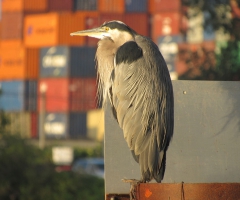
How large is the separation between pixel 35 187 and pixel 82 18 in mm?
37088

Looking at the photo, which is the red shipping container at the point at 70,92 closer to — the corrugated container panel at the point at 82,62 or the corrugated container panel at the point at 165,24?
the corrugated container panel at the point at 82,62

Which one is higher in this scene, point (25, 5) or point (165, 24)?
point (25, 5)

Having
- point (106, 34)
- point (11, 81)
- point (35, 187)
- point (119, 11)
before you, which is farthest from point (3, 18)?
point (106, 34)

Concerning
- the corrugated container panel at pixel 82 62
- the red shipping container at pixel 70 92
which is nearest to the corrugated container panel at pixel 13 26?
the red shipping container at pixel 70 92

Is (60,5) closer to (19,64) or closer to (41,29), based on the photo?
(41,29)

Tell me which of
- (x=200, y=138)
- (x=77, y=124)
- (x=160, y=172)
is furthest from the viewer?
(x=77, y=124)

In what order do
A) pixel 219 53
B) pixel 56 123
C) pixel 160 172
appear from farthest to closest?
pixel 56 123
pixel 219 53
pixel 160 172

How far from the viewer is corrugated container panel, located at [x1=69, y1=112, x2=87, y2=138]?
1919 inches

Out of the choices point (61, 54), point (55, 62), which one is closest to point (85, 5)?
point (61, 54)

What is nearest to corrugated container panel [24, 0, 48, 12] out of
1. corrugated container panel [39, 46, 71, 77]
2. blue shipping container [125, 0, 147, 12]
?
corrugated container panel [39, 46, 71, 77]

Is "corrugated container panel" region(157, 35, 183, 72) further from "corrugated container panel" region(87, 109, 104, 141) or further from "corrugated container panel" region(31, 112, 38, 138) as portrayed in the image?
"corrugated container panel" region(31, 112, 38, 138)

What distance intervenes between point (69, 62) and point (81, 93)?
2801 millimetres

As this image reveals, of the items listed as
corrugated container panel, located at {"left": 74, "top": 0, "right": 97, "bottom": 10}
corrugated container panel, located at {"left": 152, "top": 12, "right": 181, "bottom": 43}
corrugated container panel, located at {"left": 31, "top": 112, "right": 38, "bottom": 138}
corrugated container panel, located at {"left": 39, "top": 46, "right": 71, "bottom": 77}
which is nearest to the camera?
corrugated container panel, located at {"left": 152, "top": 12, "right": 181, "bottom": 43}

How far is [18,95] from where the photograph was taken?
161 feet
